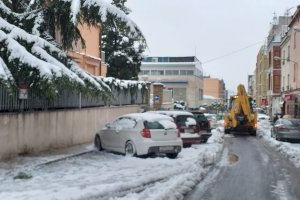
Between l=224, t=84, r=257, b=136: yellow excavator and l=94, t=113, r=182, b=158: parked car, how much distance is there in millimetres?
21999

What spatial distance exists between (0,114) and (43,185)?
15.8 ft

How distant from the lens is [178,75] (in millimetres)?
110438

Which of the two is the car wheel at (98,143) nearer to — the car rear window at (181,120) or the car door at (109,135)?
the car door at (109,135)

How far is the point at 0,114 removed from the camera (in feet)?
53.5

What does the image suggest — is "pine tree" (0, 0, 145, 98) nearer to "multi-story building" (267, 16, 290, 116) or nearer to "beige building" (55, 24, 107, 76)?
"beige building" (55, 24, 107, 76)

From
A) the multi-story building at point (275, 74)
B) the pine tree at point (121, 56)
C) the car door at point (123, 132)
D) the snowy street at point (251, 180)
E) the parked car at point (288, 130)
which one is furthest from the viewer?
the multi-story building at point (275, 74)

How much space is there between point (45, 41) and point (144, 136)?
14.2ft

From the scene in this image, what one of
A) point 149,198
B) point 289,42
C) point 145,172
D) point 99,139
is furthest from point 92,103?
point 289,42

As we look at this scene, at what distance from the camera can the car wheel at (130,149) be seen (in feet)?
60.6

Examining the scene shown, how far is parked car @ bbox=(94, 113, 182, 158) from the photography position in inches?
718

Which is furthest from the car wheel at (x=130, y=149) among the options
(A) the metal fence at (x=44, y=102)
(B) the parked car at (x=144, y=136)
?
(A) the metal fence at (x=44, y=102)

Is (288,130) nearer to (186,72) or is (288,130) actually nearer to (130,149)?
(130,149)

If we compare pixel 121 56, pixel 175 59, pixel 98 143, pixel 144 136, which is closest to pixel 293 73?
pixel 121 56

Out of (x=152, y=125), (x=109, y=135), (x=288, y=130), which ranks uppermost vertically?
(x=152, y=125)
